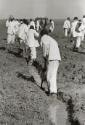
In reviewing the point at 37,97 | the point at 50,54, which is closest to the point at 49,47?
the point at 50,54

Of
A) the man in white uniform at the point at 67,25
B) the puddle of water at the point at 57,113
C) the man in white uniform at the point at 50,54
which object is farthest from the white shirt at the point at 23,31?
the man in white uniform at the point at 67,25

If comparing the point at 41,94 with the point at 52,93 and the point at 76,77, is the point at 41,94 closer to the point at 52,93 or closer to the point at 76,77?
the point at 52,93

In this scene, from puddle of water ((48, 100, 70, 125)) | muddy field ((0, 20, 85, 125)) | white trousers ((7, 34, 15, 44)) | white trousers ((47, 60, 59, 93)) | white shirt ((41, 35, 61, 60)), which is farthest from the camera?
white trousers ((7, 34, 15, 44))

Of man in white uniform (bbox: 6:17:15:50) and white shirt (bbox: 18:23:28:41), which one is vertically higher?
white shirt (bbox: 18:23:28:41)

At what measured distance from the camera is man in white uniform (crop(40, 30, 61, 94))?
1203 centimetres

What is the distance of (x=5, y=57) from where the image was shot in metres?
19.8

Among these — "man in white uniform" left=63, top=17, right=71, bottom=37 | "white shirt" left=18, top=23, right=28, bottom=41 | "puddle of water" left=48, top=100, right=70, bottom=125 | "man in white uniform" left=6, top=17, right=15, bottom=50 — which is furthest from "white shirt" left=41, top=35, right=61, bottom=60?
"man in white uniform" left=63, top=17, right=71, bottom=37

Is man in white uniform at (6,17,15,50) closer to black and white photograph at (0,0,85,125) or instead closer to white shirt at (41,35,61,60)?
black and white photograph at (0,0,85,125)

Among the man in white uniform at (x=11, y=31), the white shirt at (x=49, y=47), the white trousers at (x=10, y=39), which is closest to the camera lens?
the white shirt at (x=49, y=47)

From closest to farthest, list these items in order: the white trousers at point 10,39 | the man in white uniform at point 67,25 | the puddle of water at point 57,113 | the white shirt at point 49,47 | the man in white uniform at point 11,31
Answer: the puddle of water at point 57,113 < the white shirt at point 49,47 < the man in white uniform at point 11,31 < the white trousers at point 10,39 < the man in white uniform at point 67,25

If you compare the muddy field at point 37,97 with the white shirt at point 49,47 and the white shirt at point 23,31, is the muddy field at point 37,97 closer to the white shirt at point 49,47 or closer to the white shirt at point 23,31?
the white shirt at point 49,47

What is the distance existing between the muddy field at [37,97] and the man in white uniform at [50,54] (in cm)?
38

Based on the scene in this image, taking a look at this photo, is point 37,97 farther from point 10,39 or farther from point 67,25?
point 67,25

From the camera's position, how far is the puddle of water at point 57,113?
33.2 ft
